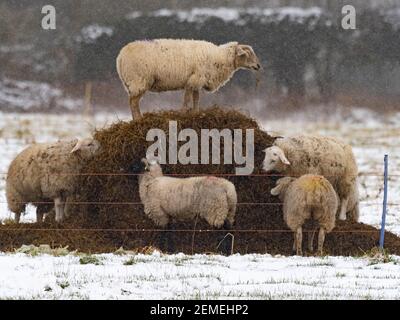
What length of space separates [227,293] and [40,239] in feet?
12.9

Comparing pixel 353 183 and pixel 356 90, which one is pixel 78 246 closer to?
pixel 353 183

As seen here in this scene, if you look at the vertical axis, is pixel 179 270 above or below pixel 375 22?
below

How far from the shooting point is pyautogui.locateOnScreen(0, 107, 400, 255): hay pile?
13156mm

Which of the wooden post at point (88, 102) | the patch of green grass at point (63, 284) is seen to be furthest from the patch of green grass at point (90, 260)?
the wooden post at point (88, 102)

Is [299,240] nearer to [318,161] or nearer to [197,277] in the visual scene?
[318,161]

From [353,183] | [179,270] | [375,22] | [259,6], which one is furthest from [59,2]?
[179,270]

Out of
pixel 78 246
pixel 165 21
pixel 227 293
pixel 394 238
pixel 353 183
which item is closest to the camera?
pixel 227 293

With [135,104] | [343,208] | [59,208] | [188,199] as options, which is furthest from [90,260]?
[343,208]

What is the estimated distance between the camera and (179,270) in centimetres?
1105

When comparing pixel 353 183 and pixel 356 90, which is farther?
pixel 356 90

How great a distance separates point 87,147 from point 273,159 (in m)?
2.53

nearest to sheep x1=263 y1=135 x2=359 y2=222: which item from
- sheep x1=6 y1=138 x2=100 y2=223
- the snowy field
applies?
the snowy field

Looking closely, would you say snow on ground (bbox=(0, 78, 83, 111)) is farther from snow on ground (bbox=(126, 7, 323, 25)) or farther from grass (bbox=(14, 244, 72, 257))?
grass (bbox=(14, 244, 72, 257))

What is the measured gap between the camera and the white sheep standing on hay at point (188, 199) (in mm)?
12477
